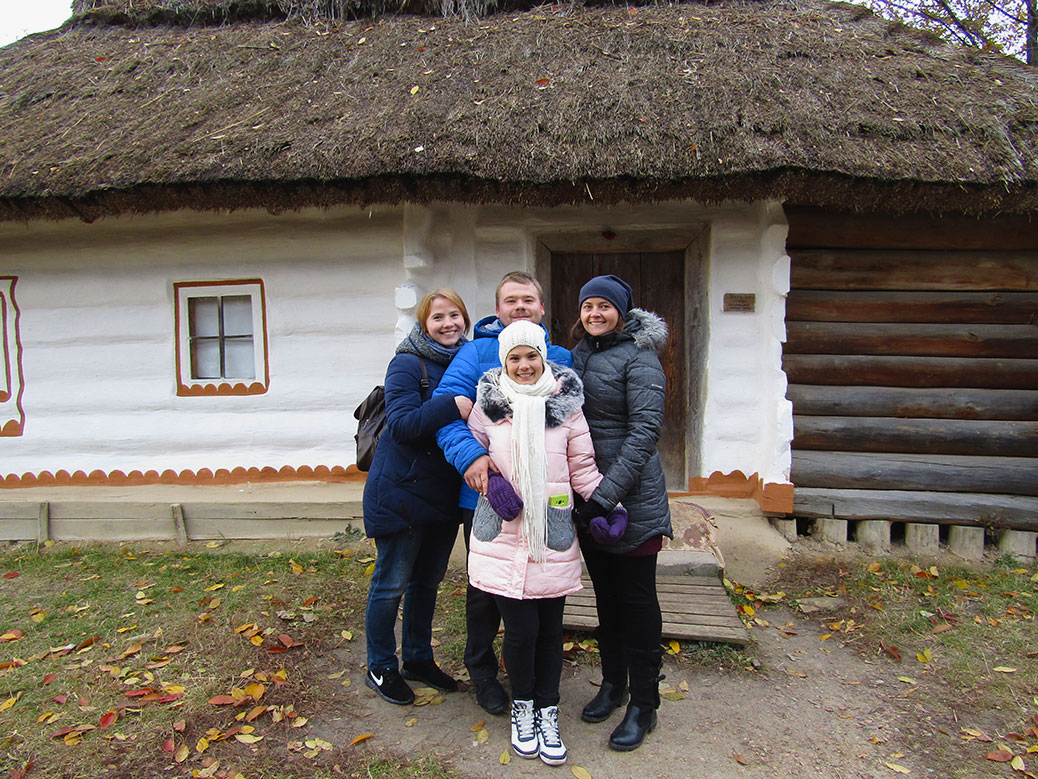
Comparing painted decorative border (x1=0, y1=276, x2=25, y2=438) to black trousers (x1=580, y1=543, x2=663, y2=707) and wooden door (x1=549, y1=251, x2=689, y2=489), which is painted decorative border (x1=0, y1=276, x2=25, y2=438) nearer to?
wooden door (x1=549, y1=251, x2=689, y2=489)

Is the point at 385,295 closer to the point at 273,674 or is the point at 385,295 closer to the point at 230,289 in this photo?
the point at 230,289

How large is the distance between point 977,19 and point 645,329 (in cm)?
1302

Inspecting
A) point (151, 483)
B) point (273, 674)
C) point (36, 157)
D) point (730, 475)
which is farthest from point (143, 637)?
point (730, 475)

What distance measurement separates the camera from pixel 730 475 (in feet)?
15.1

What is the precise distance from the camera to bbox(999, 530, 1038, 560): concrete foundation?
4.34 metres

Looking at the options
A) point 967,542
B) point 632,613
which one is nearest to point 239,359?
point 632,613

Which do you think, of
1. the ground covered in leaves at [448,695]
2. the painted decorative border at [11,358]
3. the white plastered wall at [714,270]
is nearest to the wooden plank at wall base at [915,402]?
the white plastered wall at [714,270]

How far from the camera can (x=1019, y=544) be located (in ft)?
14.3

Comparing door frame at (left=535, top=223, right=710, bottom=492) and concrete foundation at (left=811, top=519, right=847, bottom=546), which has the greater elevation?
door frame at (left=535, top=223, right=710, bottom=492)

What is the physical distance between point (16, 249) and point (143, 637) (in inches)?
144

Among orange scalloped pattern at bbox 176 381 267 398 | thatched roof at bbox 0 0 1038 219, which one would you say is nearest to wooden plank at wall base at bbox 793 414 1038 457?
thatched roof at bbox 0 0 1038 219

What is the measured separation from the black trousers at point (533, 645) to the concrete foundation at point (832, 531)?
3.01 m

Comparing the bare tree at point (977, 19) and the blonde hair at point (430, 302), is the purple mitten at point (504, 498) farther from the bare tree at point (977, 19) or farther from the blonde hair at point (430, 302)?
the bare tree at point (977, 19)

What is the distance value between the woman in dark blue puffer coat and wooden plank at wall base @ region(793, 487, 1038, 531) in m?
3.02
